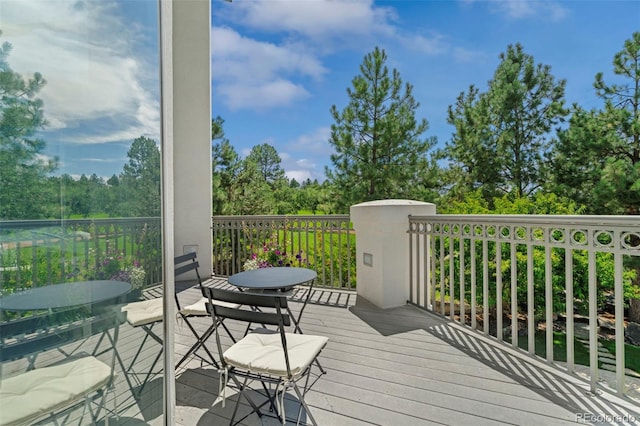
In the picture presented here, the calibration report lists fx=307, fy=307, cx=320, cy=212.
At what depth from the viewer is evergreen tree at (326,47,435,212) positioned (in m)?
11.7

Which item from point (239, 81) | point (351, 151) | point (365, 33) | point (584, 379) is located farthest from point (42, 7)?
point (239, 81)

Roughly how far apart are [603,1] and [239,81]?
17876 millimetres

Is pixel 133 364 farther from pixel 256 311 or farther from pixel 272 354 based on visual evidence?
pixel 272 354

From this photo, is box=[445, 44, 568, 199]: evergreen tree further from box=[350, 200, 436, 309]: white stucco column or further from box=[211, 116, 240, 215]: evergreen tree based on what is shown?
box=[350, 200, 436, 309]: white stucco column

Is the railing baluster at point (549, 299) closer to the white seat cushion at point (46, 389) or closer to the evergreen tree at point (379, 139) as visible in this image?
the white seat cushion at point (46, 389)

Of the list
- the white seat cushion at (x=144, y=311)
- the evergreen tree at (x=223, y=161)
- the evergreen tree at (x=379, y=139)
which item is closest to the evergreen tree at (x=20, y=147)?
the white seat cushion at (x=144, y=311)

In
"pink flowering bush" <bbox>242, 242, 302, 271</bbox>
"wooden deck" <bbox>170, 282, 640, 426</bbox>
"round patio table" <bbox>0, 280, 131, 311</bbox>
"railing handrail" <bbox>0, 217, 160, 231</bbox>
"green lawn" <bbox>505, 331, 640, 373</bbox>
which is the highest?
"railing handrail" <bbox>0, 217, 160, 231</bbox>

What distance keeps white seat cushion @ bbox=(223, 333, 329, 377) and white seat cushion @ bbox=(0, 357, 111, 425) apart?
821mm

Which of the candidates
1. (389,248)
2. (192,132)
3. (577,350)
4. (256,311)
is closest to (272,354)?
(256,311)

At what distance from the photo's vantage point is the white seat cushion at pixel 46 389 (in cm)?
78

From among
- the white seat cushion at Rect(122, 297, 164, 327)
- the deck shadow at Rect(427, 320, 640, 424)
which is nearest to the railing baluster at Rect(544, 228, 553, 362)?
the deck shadow at Rect(427, 320, 640, 424)

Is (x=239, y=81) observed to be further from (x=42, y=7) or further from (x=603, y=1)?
(x=42, y=7)

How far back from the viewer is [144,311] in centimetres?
137

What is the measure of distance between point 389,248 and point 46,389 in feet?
11.2
